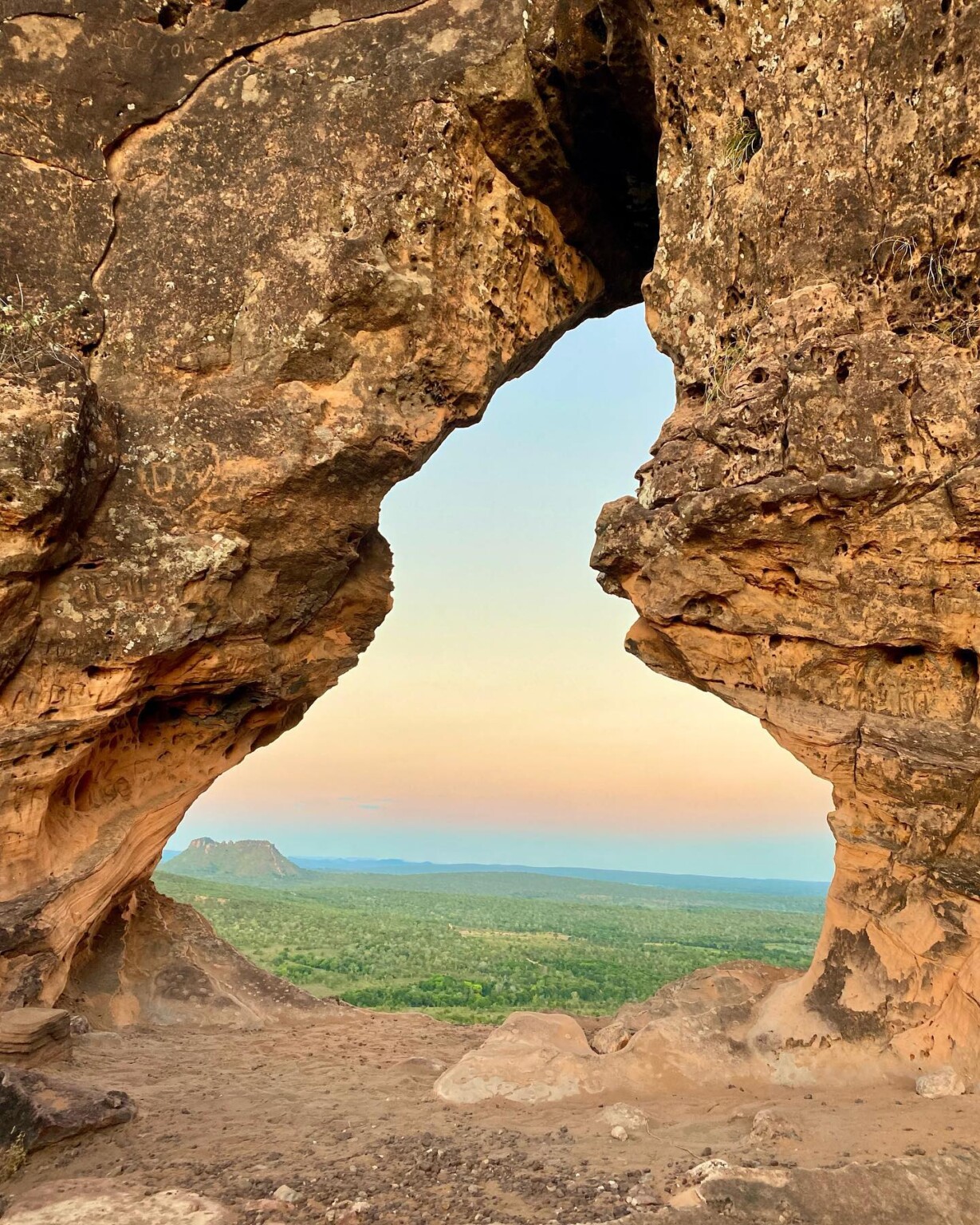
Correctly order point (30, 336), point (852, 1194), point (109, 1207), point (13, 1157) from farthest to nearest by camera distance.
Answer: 1. point (30, 336)
2. point (13, 1157)
3. point (109, 1207)
4. point (852, 1194)

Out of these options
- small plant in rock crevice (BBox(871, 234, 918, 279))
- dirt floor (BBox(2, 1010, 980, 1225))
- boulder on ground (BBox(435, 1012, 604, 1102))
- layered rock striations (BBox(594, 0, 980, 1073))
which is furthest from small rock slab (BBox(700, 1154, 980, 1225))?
small plant in rock crevice (BBox(871, 234, 918, 279))

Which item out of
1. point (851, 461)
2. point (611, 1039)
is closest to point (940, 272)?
point (851, 461)

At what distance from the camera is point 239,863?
298 feet

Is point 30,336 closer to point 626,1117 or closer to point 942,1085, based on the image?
point 626,1117

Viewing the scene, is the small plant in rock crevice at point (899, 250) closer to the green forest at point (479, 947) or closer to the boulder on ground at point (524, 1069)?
the boulder on ground at point (524, 1069)

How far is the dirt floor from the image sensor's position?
214 inches

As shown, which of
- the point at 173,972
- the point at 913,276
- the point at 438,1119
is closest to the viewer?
the point at 438,1119

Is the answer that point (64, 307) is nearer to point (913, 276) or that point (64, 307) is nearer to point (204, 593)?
point (204, 593)

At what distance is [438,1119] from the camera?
7.02 metres

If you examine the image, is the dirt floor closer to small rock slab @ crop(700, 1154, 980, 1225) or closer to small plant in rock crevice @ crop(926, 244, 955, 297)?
small rock slab @ crop(700, 1154, 980, 1225)

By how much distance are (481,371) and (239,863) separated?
9067 centimetres

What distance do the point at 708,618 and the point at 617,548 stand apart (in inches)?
48.9

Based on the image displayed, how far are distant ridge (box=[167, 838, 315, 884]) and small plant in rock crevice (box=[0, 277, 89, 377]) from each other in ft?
264

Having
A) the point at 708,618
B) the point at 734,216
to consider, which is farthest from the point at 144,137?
the point at 708,618
